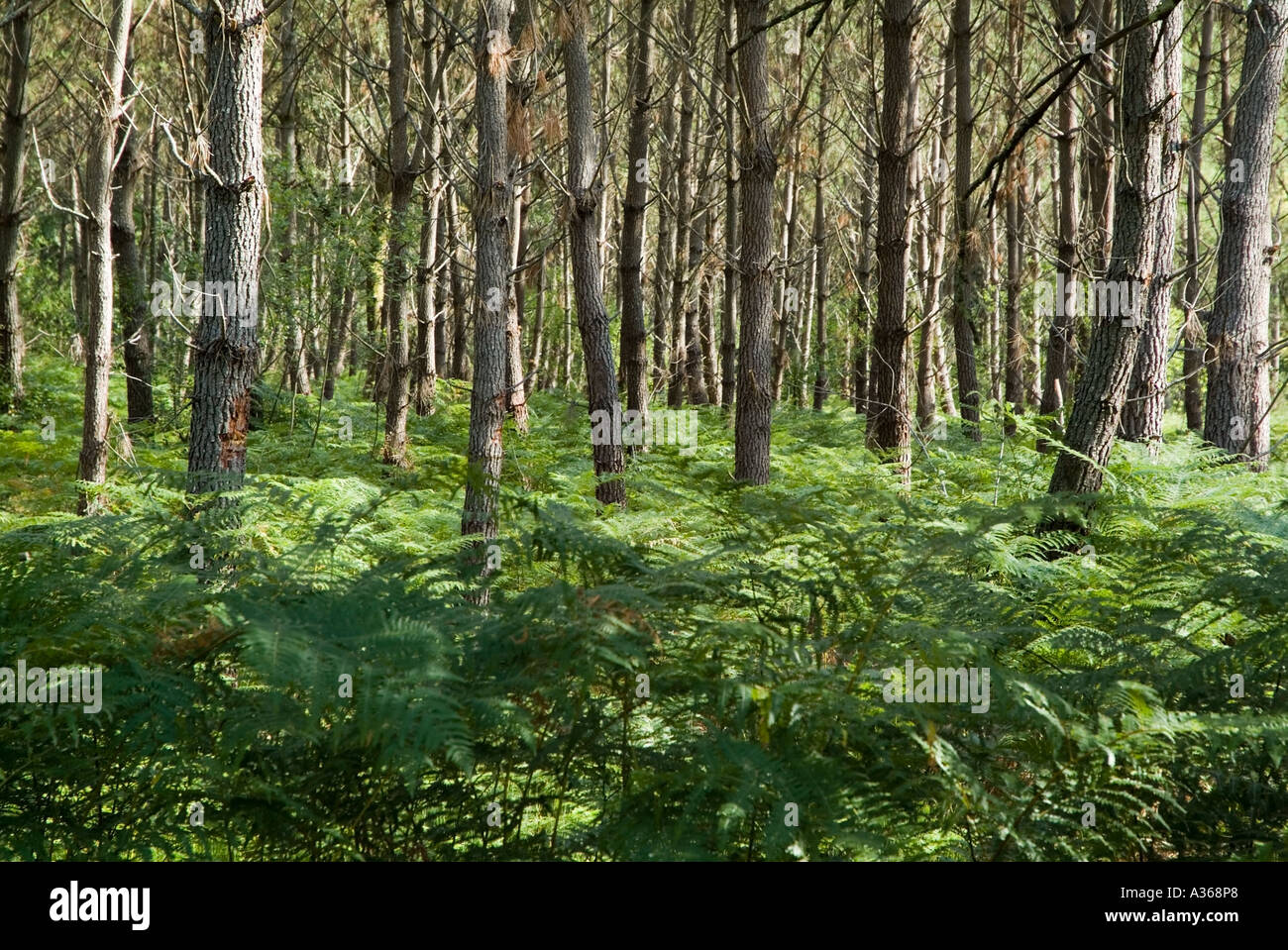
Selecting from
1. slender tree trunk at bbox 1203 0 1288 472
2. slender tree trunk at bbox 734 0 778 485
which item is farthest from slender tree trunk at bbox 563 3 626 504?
slender tree trunk at bbox 1203 0 1288 472

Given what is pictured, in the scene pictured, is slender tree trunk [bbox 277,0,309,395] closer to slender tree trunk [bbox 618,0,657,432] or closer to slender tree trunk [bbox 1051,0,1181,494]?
slender tree trunk [bbox 618,0,657,432]

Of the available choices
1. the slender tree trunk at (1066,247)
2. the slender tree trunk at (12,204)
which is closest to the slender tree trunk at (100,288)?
the slender tree trunk at (12,204)

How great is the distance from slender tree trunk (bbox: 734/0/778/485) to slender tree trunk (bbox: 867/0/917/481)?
1.00m

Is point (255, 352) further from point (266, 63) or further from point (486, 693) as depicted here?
point (266, 63)

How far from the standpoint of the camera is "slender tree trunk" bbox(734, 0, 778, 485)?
7.80 m

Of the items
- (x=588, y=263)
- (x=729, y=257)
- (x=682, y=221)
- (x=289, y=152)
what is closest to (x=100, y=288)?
(x=588, y=263)

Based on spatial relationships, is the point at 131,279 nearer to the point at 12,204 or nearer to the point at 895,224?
the point at 12,204

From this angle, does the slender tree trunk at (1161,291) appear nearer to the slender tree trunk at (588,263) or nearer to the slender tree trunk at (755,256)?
the slender tree trunk at (755,256)

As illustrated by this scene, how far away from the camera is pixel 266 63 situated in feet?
56.6

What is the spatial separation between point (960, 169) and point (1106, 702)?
1033cm

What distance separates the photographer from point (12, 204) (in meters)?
Result: 13.4

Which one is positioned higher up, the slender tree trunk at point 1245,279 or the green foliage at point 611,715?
the slender tree trunk at point 1245,279

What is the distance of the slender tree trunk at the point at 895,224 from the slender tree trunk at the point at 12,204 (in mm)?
9363

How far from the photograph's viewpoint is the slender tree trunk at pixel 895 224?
8.12 m
